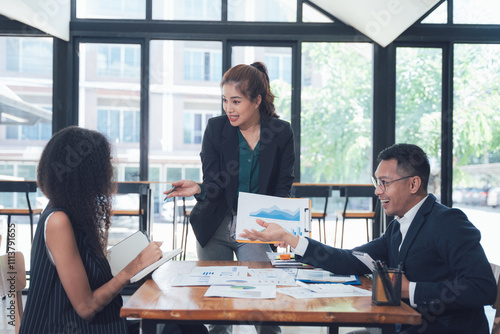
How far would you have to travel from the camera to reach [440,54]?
5.25 m

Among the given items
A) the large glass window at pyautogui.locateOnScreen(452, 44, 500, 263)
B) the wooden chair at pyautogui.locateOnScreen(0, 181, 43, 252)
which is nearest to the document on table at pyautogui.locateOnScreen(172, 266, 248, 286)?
the wooden chair at pyautogui.locateOnScreen(0, 181, 43, 252)

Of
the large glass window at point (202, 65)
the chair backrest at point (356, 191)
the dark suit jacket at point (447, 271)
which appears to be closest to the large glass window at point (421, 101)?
the chair backrest at point (356, 191)

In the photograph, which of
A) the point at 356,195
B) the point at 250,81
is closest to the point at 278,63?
the point at 356,195

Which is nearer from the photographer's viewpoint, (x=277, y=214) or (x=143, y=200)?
(x=277, y=214)

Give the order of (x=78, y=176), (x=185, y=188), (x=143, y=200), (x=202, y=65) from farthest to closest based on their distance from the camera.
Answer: (x=202, y=65), (x=143, y=200), (x=185, y=188), (x=78, y=176)

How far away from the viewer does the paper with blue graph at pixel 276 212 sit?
1645mm

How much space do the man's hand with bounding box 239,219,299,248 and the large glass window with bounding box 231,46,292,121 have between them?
3.80m

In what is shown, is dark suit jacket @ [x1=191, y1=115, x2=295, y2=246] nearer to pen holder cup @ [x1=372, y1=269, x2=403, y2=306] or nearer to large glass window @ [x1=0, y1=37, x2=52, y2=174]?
pen holder cup @ [x1=372, y1=269, x2=403, y2=306]

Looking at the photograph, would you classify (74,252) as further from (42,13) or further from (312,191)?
(42,13)

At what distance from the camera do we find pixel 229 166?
6.70ft

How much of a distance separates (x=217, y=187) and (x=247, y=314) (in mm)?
880

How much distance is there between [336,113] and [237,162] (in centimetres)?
354

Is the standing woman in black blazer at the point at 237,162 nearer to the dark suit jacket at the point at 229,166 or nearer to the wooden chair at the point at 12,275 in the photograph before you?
the dark suit jacket at the point at 229,166

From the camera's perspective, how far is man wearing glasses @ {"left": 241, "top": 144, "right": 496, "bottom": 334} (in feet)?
4.32
